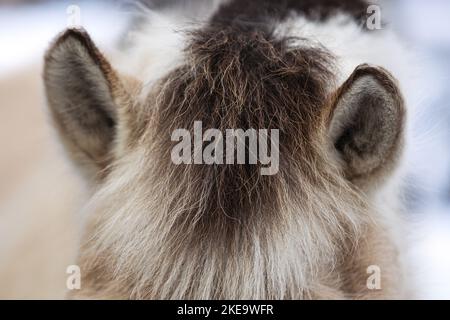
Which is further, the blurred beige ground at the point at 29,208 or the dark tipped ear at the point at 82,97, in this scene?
the blurred beige ground at the point at 29,208

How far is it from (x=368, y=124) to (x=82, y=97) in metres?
0.43

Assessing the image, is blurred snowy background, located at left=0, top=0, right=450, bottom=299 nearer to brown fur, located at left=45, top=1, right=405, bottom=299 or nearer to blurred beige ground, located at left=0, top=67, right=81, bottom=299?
blurred beige ground, located at left=0, top=67, right=81, bottom=299

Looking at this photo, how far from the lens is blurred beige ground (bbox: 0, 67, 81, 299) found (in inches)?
65.6

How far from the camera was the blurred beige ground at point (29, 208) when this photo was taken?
1.67m

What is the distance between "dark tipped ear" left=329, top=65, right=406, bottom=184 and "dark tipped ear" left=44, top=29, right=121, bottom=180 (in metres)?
0.33

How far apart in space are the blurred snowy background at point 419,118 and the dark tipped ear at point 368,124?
0.11 metres

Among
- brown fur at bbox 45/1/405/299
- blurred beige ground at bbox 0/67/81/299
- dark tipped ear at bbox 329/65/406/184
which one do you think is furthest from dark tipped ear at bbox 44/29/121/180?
blurred beige ground at bbox 0/67/81/299

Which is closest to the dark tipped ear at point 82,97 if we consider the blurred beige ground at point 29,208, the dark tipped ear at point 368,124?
the dark tipped ear at point 368,124

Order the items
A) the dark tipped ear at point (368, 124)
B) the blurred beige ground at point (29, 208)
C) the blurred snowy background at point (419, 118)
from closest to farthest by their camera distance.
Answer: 1. the dark tipped ear at point (368, 124)
2. the blurred snowy background at point (419, 118)
3. the blurred beige ground at point (29, 208)

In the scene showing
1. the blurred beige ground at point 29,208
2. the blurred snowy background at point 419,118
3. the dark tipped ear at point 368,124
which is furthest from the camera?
the blurred beige ground at point 29,208

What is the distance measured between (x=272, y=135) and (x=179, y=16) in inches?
19.1

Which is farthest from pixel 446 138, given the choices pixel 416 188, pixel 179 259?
pixel 179 259

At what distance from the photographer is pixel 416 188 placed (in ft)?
3.37

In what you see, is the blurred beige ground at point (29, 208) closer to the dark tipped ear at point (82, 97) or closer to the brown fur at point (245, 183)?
the dark tipped ear at point (82, 97)
